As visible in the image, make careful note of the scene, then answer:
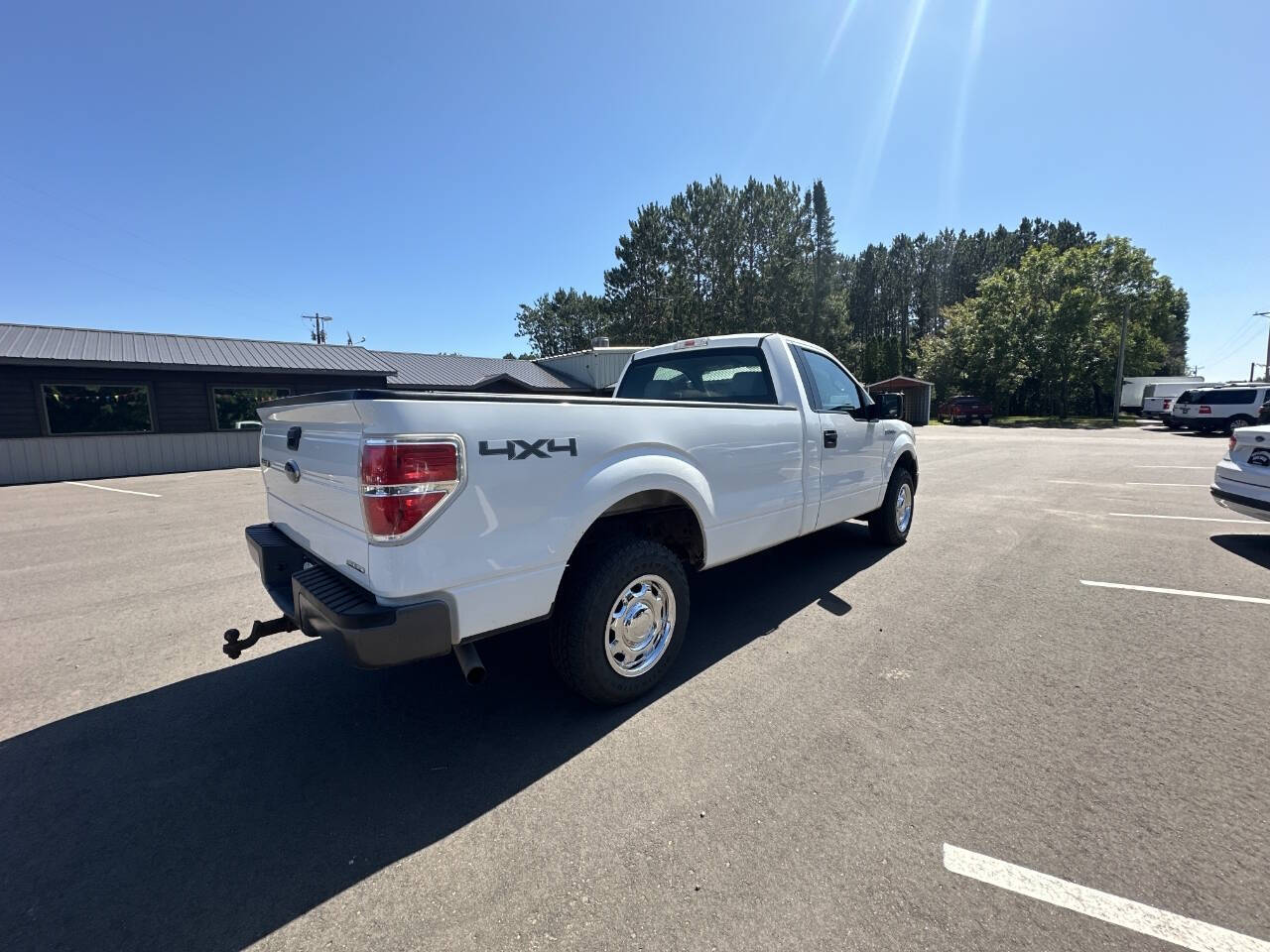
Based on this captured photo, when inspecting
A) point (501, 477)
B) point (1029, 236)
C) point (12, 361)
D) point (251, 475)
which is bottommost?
point (251, 475)

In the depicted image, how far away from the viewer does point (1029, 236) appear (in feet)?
217

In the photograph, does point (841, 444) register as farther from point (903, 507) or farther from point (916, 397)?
point (916, 397)

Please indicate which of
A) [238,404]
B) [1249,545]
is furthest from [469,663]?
[238,404]

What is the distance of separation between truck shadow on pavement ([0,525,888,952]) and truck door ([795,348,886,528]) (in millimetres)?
1672

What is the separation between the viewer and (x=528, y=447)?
2.35m

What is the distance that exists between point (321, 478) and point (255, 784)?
1.37m

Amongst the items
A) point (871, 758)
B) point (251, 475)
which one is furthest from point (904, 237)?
point (871, 758)

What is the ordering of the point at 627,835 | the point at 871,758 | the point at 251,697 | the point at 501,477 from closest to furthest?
1. the point at 627,835
2. the point at 501,477
3. the point at 871,758
4. the point at 251,697

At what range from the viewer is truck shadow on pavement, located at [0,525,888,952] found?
184 cm

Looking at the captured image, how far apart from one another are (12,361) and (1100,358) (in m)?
51.0

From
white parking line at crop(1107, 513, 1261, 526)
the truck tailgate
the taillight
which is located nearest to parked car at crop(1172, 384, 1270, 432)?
white parking line at crop(1107, 513, 1261, 526)

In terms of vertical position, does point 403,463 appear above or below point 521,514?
above

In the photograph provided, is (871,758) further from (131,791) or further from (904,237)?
(904,237)

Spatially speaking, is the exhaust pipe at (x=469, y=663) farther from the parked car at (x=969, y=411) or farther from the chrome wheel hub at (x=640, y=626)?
the parked car at (x=969, y=411)
